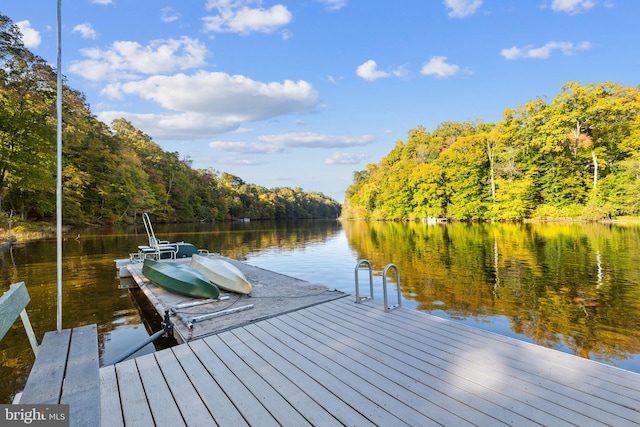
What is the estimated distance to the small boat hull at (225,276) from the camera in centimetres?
654

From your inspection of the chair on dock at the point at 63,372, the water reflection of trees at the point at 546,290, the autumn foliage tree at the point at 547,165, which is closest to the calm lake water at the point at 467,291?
the water reflection of trees at the point at 546,290

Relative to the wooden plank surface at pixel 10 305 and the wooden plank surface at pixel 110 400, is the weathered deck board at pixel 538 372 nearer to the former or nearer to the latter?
the wooden plank surface at pixel 110 400

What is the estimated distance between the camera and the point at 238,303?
5.95 metres

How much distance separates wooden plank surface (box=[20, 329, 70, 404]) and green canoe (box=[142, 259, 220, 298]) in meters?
3.16

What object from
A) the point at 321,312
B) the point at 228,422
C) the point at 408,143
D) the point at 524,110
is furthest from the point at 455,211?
the point at 228,422

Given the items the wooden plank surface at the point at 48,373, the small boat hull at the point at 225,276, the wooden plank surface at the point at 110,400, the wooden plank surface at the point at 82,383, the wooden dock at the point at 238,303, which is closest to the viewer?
the wooden plank surface at the point at 82,383

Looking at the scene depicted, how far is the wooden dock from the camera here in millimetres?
4645

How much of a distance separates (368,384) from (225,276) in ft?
15.0

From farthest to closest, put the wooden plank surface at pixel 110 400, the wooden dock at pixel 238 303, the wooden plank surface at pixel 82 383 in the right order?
the wooden dock at pixel 238 303 → the wooden plank surface at pixel 110 400 → the wooden plank surface at pixel 82 383

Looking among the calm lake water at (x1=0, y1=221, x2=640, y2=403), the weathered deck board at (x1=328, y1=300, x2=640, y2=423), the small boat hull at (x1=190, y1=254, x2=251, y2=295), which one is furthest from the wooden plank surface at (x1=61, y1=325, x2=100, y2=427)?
the small boat hull at (x1=190, y1=254, x2=251, y2=295)

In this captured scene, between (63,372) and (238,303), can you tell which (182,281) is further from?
(63,372)

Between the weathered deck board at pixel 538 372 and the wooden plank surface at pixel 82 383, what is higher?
the wooden plank surface at pixel 82 383

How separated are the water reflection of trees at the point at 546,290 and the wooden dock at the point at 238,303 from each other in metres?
2.79

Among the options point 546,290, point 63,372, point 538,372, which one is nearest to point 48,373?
point 63,372
